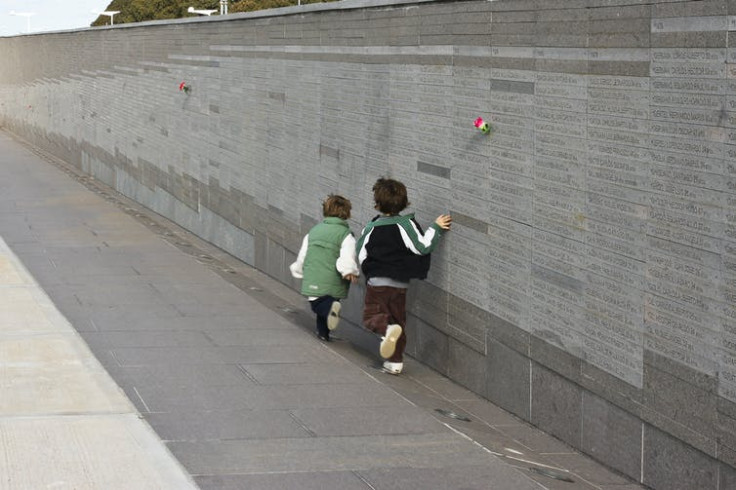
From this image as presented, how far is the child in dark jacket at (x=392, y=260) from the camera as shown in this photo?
33.0 feet

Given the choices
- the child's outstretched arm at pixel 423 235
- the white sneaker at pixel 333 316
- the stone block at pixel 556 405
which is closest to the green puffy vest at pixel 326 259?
the white sneaker at pixel 333 316

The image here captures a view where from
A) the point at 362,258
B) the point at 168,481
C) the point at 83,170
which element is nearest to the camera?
the point at 168,481

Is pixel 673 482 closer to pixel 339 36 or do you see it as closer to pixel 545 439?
pixel 545 439

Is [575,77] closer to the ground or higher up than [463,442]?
higher up

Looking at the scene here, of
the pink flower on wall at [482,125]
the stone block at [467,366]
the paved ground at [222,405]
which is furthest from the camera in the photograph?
the stone block at [467,366]

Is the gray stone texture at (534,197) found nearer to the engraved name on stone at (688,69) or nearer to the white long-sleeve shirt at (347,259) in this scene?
the engraved name on stone at (688,69)

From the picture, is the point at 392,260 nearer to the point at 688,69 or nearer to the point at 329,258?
the point at 329,258

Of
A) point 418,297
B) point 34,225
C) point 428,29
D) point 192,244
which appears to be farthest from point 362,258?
point 34,225

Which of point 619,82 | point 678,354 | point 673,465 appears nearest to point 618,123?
point 619,82

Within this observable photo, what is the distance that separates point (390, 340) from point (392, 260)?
1.81 ft

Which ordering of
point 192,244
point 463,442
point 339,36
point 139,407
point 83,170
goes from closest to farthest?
point 463,442 → point 139,407 → point 339,36 → point 192,244 → point 83,170

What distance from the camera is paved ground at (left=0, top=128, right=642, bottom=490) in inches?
281

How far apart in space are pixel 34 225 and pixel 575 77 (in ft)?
41.9

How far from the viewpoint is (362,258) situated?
10.4 m
